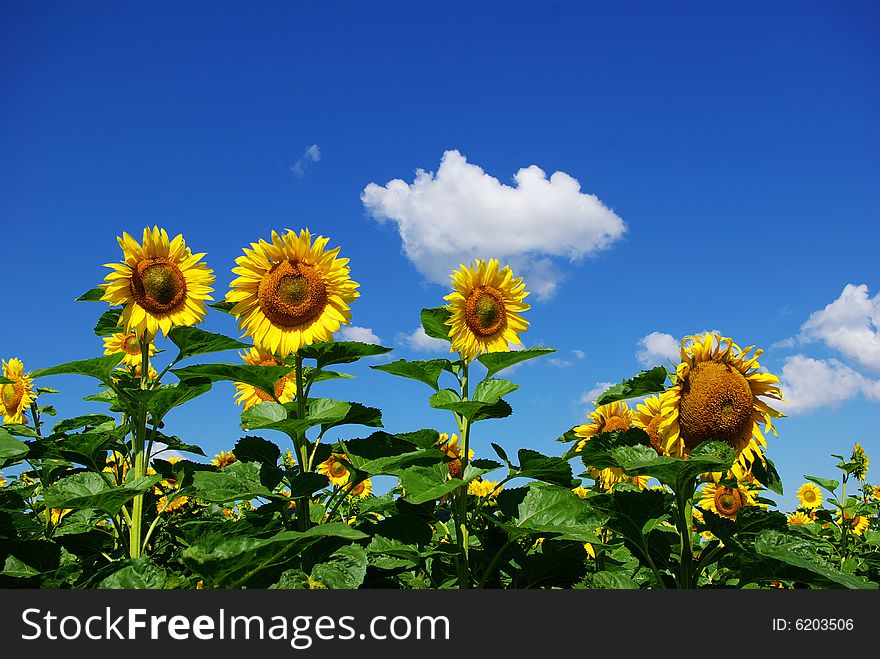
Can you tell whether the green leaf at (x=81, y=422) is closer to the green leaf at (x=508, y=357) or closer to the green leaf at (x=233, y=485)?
the green leaf at (x=233, y=485)

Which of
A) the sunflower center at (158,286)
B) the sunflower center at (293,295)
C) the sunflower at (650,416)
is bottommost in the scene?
the sunflower at (650,416)

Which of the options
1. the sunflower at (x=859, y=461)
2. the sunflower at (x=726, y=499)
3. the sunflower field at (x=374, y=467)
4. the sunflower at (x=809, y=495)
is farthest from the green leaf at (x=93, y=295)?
the sunflower at (x=809, y=495)

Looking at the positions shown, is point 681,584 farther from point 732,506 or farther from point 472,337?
point 732,506

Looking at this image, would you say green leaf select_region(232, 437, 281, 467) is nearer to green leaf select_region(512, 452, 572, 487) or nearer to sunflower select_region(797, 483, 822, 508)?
green leaf select_region(512, 452, 572, 487)

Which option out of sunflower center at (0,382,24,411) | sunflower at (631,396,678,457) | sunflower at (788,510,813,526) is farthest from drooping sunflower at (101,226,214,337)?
sunflower at (788,510,813,526)

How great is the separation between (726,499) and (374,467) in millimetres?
4541

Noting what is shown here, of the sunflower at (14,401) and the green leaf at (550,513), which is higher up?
the sunflower at (14,401)

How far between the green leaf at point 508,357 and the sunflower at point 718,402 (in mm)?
693

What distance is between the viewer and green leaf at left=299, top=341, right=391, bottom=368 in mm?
3590

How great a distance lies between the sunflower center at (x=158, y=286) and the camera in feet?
14.3

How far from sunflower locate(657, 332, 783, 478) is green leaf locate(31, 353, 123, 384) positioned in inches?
125

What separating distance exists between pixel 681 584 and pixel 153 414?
3075 millimetres

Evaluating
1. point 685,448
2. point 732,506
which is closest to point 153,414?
point 685,448

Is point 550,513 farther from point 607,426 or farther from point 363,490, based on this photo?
point 363,490
